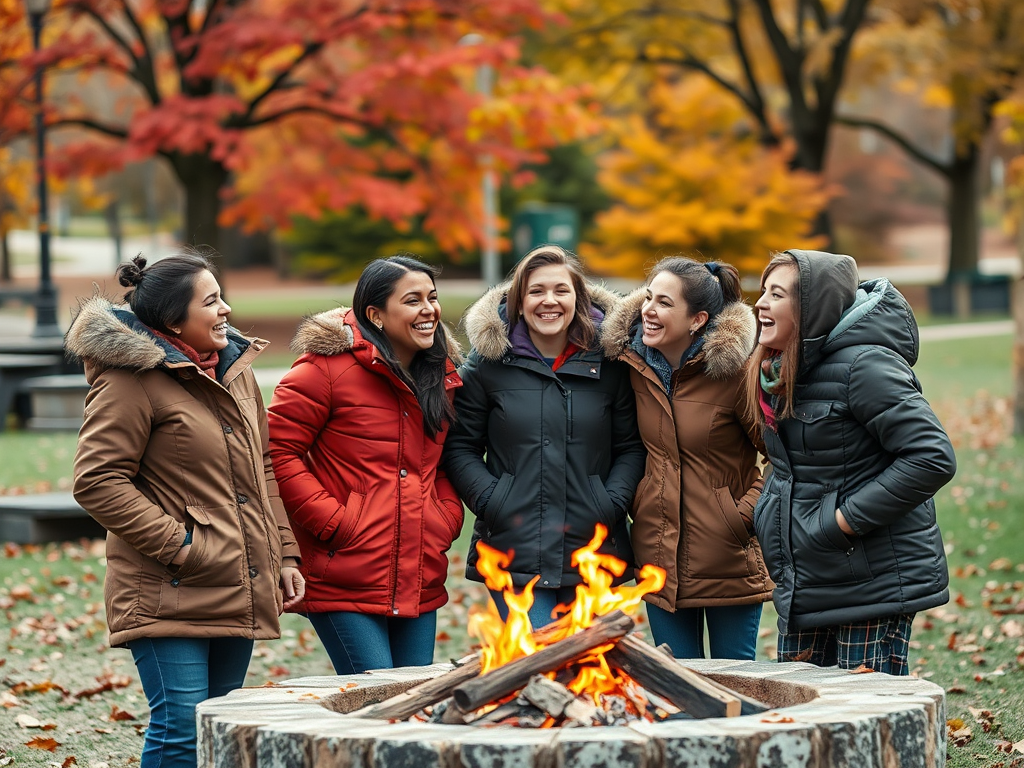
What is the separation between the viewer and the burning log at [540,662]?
373cm

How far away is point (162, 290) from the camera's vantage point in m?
4.39

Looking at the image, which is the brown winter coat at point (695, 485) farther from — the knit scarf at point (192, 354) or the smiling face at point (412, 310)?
the knit scarf at point (192, 354)

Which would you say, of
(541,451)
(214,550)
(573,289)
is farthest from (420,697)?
(573,289)

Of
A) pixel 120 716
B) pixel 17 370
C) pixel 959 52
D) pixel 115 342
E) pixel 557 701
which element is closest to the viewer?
pixel 557 701

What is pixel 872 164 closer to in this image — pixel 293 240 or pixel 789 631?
pixel 293 240

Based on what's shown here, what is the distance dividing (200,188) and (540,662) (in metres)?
18.1

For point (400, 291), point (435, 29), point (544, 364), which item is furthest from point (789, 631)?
point (435, 29)

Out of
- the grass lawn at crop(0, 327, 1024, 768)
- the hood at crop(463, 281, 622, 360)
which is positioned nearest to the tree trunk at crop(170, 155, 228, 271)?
the grass lawn at crop(0, 327, 1024, 768)

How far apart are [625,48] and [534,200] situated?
34.2ft

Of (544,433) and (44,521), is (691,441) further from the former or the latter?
(44,521)

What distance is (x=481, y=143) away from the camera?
62.9 feet

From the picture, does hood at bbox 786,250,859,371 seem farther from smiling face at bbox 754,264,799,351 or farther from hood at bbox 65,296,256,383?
hood at bbox 65,296,256,383

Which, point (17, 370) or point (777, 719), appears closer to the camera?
point (777, 719)

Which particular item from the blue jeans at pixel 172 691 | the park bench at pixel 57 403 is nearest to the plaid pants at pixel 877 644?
the blue jeans at pixel 172 691
